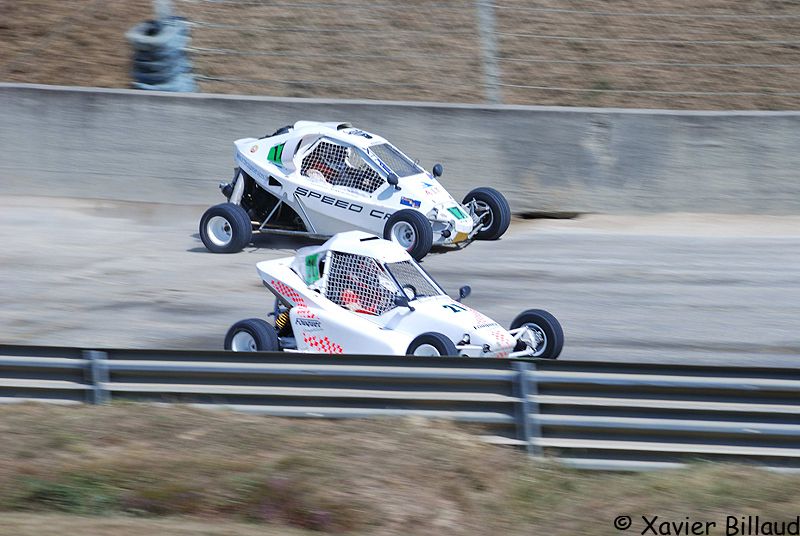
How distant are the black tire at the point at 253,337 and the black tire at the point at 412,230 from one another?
4465 millimetres

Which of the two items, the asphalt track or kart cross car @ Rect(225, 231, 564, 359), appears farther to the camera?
the asphalt track

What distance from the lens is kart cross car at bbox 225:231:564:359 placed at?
381 inches

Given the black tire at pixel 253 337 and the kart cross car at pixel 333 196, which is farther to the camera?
the kart cross car at pixel 333 196

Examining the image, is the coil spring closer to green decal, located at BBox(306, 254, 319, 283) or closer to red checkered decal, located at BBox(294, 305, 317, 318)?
red checkered decal, located at BBox(294, 305, 317, 318)

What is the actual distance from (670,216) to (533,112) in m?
2.67

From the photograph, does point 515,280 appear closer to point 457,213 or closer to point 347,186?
point 457,213

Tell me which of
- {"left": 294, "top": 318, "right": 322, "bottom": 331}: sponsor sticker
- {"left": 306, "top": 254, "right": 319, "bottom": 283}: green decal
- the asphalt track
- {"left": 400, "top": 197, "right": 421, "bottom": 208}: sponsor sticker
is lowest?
the asphalt track

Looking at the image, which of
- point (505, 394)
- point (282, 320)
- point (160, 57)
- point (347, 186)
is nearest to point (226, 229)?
point (347, 186)

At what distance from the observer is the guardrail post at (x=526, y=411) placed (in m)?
7.26

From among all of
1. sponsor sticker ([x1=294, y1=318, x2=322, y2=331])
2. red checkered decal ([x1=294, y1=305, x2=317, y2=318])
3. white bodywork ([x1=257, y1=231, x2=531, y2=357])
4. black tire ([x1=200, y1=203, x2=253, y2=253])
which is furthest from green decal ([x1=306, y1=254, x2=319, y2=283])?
black tire ([x1=200, y1=203, x2=253, y2=253])

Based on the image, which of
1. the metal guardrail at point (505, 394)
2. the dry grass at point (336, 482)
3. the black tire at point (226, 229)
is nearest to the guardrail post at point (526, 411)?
the metal guardrail at point (505, 394)

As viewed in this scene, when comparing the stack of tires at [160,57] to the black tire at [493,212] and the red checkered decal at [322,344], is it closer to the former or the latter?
the black tire at [493,212]

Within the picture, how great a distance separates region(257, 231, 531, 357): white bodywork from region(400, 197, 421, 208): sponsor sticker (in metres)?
4.35

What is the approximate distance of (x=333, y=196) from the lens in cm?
1498
